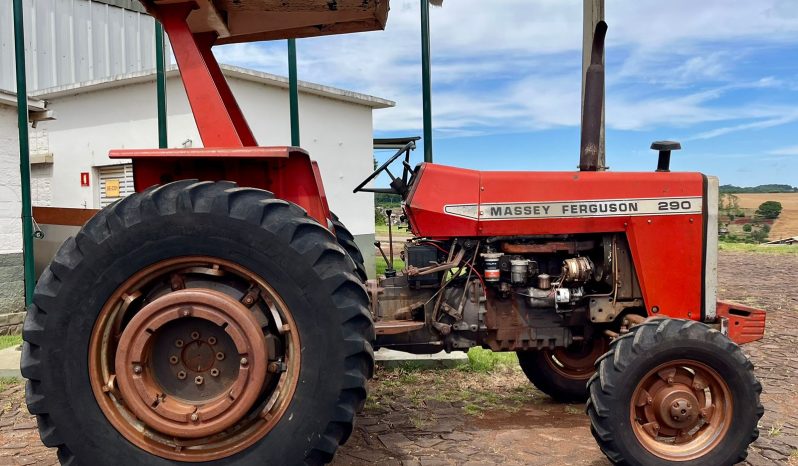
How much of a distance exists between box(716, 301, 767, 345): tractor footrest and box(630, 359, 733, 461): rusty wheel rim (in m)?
0.54

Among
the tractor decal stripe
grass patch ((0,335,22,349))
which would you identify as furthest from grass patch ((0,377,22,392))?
the tractor decal stripe

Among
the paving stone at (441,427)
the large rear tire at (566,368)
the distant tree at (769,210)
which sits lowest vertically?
the paving stone at (441,427)

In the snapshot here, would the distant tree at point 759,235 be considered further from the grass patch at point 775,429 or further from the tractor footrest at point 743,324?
the tractor footrest at point 743,324

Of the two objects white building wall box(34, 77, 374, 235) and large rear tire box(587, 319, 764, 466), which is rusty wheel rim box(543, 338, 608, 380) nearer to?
large rear tire box(587, 319, 764, 466)

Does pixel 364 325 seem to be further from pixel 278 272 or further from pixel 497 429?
pixel 497 429

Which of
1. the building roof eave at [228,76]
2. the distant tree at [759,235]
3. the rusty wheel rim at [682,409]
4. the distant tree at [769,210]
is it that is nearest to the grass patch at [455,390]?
the rusty wheel rim at [682,409]

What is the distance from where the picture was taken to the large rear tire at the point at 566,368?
4109 mm

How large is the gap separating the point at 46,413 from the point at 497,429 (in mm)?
2346

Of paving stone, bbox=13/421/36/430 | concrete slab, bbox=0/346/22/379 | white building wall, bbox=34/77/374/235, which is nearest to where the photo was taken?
paving stone, bbox=13/421/36/430

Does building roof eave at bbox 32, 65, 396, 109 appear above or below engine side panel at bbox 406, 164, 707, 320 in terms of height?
above

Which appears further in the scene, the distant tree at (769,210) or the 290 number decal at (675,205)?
the distant tree at (769,210)

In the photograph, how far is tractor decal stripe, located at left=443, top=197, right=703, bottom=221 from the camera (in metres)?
3.38

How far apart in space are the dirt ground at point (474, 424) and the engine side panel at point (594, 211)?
0.89 metres

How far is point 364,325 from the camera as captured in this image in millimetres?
2598
